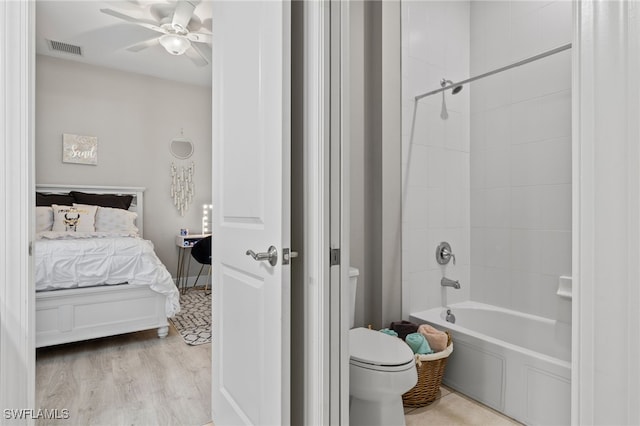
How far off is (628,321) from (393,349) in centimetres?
127

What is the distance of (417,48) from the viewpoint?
2.54 metres

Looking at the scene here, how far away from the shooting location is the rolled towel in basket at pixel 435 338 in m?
2.11

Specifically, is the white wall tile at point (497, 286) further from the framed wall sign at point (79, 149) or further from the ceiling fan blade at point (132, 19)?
the framed wall sign at point (79, 149)

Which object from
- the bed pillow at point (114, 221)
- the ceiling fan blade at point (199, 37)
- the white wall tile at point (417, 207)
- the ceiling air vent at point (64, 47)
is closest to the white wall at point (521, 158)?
the white wall tile at point (417, 207)

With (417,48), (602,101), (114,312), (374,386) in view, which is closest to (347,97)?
(602,101)

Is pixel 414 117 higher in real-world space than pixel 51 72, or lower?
lower

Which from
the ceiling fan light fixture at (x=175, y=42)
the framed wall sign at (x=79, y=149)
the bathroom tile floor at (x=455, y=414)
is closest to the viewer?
the bathroom tile floor at (x=455, y=414)

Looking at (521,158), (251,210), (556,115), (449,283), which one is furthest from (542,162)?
(251,210)

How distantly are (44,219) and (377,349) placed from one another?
350cm

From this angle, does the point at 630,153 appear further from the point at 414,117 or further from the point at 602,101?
the point at 414,117

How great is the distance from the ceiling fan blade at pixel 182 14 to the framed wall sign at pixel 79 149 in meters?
2.09

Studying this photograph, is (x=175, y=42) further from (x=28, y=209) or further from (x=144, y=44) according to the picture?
(x=28, y=209)

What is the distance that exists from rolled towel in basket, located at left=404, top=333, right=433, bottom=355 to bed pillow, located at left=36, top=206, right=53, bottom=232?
3.51 m

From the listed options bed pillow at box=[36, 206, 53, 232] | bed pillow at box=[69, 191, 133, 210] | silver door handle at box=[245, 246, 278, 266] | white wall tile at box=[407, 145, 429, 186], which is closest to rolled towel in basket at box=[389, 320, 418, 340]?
white wall tile at box=[407, 145, 429, 186]
